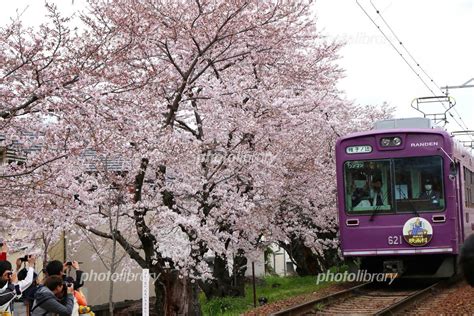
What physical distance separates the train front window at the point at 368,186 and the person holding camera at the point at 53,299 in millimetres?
7438

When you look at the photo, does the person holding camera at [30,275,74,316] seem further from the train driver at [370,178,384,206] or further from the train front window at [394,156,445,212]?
the train front window at [394,156,445,212]

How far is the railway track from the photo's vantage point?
33.6 ft

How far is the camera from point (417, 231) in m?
12.5

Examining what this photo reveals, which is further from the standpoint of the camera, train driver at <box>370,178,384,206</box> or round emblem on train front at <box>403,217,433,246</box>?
train driver at <box>370,178,384,206</box>

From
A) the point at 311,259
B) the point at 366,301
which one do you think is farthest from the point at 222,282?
the point at 311,259

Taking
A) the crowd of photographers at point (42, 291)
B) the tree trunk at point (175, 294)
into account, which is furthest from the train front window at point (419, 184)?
the crowd of photographers at point (42, 291)

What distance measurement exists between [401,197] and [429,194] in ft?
1.64

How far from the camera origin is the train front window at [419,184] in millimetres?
12500

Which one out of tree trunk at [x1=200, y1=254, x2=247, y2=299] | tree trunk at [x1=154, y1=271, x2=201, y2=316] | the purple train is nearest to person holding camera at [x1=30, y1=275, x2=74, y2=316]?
tree trunk at [x1=154, y1=271, x2=201, y2=316]

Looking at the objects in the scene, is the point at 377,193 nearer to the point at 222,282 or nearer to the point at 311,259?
the point at 222,282

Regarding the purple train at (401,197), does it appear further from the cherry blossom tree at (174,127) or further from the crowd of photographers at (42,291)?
the crowd of photographers at (42,291)

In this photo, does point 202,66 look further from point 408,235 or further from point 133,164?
point 408,235

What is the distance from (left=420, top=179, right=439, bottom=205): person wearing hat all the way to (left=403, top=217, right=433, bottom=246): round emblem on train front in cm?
39

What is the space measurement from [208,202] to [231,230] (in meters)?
2.09
